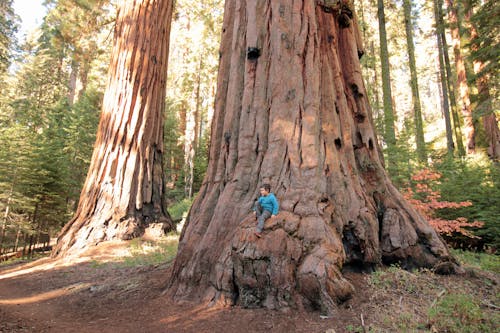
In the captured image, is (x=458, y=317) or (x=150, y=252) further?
(x=150, y=252)

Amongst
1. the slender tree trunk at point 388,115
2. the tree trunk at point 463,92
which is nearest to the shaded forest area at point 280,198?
the slender tree trunk at point 388,115

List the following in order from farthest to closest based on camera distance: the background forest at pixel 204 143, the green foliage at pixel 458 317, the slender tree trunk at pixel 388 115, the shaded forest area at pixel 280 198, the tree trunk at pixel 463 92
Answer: the tree trunk at pixel 463 92, the slender tree trunk at pixel 388 115, the background forest at pixel 204 143, the shaded forest area at pixel 280 198, the green foliage at pixel 458 317

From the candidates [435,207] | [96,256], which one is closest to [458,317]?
[435,207]

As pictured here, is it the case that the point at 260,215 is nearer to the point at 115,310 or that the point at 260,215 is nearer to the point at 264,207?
the point at 264,207

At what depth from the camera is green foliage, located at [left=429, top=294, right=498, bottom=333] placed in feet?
10.6

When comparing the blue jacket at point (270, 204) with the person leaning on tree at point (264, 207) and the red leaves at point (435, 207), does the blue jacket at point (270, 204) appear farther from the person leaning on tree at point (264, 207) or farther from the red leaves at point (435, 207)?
the red leaves at point (435, 207)

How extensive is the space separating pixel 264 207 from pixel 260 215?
0.11 metres

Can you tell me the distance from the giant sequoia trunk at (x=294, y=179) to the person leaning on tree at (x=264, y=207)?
0.09 metres

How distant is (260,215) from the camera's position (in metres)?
4.12

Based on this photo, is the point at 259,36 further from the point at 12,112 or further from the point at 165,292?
the point at 12,112

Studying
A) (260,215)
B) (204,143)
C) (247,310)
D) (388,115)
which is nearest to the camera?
(247,310)

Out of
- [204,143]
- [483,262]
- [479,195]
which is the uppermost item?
[204,143]

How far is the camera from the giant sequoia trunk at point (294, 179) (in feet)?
12.5

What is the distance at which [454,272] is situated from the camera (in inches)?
185
